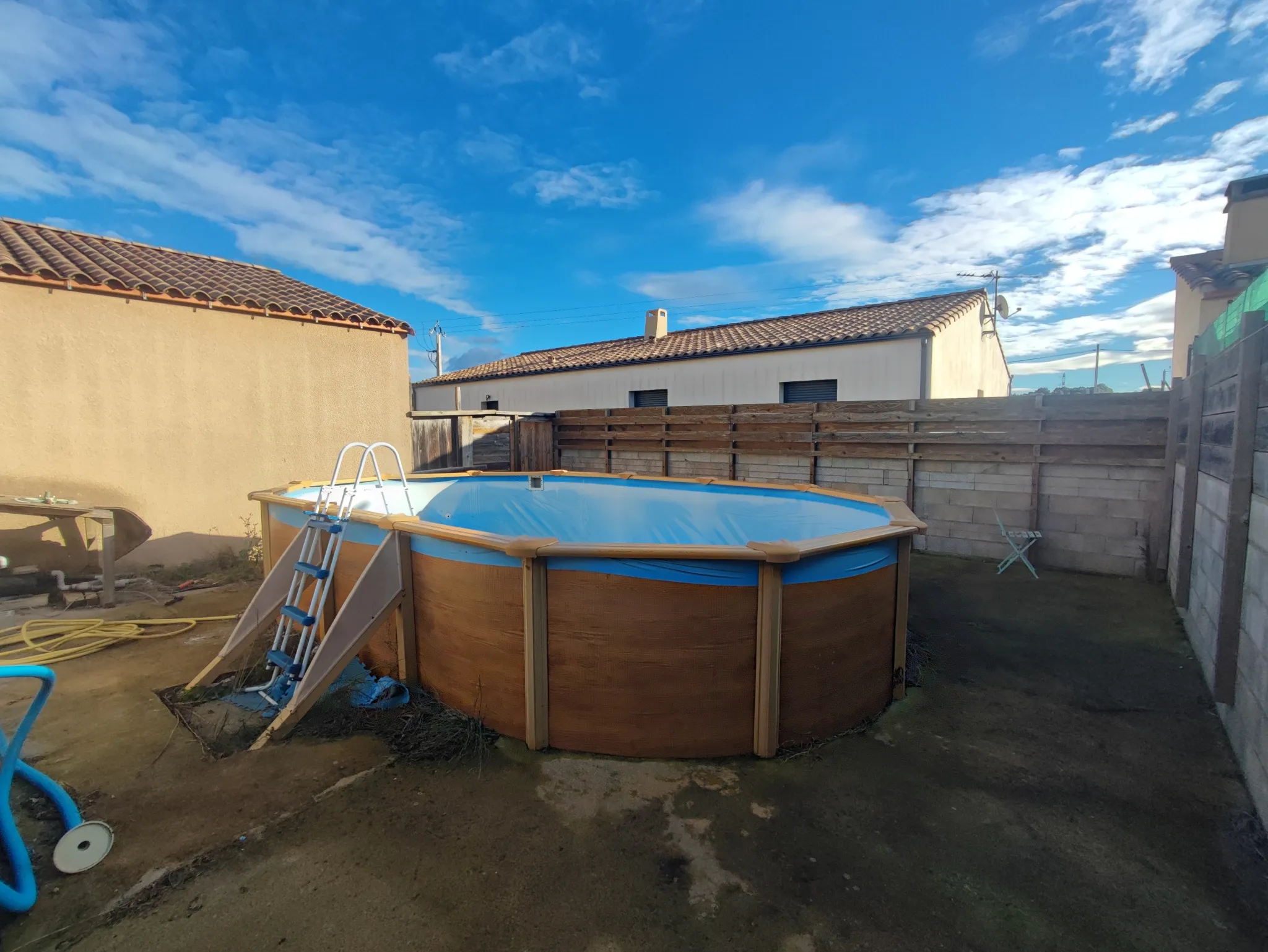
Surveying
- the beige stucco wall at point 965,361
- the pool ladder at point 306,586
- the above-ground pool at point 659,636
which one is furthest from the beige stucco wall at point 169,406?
the beige stucco wall at point 965,361

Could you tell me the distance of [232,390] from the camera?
7285mm

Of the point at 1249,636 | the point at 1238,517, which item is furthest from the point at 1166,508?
the point at 1249,636

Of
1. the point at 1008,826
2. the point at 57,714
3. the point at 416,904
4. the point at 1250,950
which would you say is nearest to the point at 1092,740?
the point at 1008,826

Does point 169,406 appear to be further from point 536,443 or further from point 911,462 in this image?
point 911,462

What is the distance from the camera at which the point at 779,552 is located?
8.74ft

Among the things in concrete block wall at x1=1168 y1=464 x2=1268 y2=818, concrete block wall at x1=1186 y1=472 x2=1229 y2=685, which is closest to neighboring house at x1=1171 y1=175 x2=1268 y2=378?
concrete block wall at x1=1186 y1=472 x2=1229 y2=685

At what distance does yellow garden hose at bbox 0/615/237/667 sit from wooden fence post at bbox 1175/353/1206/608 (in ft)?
27.5

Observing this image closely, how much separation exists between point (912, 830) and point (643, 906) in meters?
1.19

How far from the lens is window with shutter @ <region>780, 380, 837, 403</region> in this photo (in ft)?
39.9

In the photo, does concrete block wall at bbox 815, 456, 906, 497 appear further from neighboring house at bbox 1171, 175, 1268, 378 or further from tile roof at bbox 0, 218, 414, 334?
neighboring house at bbox 1171, 175, 1268, 378

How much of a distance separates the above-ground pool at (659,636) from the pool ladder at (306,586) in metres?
0.48

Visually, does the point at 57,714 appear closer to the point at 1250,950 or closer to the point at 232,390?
the point at 232,390

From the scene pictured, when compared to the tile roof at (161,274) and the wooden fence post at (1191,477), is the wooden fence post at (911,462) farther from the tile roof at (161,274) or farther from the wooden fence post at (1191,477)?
the tile roof at (161,274)

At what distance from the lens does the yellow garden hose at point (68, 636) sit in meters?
4.15
